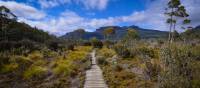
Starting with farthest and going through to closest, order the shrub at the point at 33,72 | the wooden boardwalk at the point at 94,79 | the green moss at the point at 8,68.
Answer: the green moss at the point at 8,68, the shrub at the point at 33,72, the wooden boardwalk at the point at 94,79

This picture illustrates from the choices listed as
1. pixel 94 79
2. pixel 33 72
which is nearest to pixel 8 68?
pixel 33 72

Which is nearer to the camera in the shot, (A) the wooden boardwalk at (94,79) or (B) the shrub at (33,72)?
(A) the wooden boardwalk at (94,79)

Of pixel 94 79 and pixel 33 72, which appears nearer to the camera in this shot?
pixel 94 79

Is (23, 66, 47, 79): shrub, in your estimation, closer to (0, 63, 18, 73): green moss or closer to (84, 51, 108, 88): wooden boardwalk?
(0, 63, 18, 73): green moss

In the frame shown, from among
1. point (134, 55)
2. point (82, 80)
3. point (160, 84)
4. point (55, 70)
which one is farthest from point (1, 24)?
point (160, 84)

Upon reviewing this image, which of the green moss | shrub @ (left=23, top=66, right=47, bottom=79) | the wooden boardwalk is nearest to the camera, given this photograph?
the wooden boardwalk

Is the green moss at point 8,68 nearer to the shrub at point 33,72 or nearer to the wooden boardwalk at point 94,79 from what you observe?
the shrub at point 33,72

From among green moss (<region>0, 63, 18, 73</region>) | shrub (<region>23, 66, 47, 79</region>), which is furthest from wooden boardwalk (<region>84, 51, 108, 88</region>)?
green moss (<region>0, 63, 18, 73</region>)

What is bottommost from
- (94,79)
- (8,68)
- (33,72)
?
(94,79)

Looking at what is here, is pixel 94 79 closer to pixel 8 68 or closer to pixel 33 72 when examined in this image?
pixel 33 72

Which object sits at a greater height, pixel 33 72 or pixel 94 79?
pixel 33 72

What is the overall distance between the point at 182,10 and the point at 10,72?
2783cm

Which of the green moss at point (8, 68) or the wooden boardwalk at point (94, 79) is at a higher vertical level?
the green moss at point (8, 68)

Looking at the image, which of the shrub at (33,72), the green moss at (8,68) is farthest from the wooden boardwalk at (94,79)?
the green moss at (8,68)
